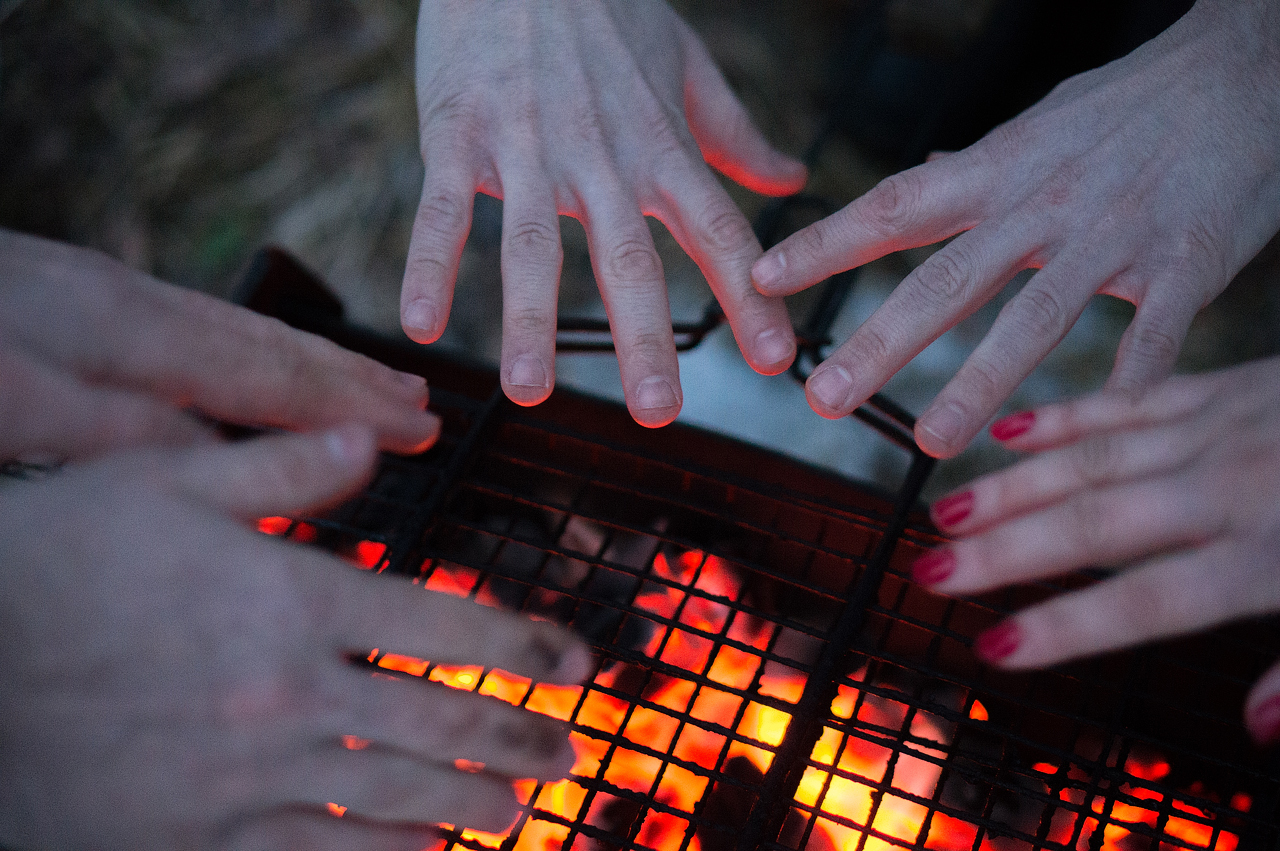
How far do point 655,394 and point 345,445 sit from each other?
0.94 feet

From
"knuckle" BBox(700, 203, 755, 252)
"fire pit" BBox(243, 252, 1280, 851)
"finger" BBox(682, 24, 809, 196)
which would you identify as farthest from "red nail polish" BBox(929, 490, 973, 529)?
"finger" BBox(682, 24, 809, 196)

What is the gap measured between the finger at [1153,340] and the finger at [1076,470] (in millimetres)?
171

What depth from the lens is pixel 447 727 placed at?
0.57m

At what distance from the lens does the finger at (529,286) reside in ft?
2.46

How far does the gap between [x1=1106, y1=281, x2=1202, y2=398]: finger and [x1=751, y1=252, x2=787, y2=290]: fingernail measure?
1.05 feet

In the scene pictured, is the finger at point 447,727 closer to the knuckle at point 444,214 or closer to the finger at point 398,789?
the finger at point 398,789

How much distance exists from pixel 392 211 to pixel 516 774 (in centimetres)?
144

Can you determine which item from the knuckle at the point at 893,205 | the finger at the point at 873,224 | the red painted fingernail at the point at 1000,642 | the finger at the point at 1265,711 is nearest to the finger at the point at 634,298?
the finger at the point at 873,224

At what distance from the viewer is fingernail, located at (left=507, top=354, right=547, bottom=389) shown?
0.74m

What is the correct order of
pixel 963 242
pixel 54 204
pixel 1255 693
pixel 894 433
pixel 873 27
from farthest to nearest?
1. pixel 54 204
2. pixel 873 27
3. pixel 894 433
4. pixel 963 242
5. pixel 1255 693

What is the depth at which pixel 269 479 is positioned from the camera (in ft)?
1.83

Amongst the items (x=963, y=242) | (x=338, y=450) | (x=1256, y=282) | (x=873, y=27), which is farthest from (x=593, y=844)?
(x=1256, y=282)

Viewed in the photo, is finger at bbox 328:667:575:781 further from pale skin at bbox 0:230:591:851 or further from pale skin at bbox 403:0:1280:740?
pale skin at bbox 403:0:1280:740

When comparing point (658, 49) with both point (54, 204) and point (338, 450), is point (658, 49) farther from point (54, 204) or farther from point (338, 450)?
point (54, 204)
